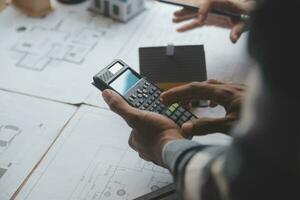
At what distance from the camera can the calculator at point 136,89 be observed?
26.0 inches

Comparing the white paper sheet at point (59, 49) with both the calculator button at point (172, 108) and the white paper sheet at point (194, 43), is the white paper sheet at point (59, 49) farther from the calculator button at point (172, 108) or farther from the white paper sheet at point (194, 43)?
the calculator button at point (172, 108)

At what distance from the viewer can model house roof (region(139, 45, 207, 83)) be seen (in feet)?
2.48

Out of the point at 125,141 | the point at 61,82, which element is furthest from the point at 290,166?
the point at 61,82

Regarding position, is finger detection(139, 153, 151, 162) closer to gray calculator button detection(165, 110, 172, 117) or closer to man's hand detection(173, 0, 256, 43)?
gray calculator button detection(165, 110, 172, 117)

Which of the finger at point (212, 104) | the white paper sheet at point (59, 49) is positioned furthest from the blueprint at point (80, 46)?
the finger at point (212, 104)

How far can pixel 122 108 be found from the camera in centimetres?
63

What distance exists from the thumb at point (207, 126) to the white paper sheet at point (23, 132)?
241 millimetres

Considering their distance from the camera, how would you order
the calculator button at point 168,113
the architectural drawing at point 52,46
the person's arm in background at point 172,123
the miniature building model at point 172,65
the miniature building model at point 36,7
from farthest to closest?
the miniature building model at point 36,7 < the architectural drawing at point 52,46 < the miniature building model at point 172,65 < the calculator button at point 168,113 < the person's arm in background at point 172,123

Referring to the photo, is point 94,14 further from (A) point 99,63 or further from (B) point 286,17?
(B) point 286,17

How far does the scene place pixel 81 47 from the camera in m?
0.92

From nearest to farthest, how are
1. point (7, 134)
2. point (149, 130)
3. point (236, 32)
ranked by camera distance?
point (149, 130)
point (7, 134)
point (236, 32)

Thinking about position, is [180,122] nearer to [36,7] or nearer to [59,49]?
A: [59,49]

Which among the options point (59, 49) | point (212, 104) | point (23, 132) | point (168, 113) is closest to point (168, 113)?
point (168, 113)

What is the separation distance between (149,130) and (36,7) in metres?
0.53
